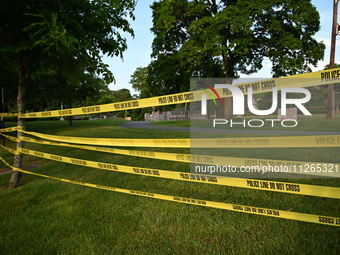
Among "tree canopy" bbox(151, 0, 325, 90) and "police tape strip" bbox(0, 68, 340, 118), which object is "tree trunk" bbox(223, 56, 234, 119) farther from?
"police tape strip" bbox(0, 68, 340, 118)

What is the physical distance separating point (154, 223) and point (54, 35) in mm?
3449

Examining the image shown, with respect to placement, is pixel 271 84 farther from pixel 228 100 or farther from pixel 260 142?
pixel 228 100

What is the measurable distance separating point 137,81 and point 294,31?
2002 inches

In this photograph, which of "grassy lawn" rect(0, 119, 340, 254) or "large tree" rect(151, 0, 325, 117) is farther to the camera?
"large tree" rect(151, 0, 325, 117)

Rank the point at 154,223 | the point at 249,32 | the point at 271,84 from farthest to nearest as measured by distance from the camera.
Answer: the point at 249,32, the point at 154,223, the point at 271,84

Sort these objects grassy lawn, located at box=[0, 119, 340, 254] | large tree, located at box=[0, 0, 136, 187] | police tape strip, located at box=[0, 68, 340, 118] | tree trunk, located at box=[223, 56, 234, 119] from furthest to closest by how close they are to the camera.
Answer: tree trunk, located at box=[223, 56, 234, 119], large tree, located at box=[0, 0, 136, 187], grassy lawn, located at box=[0, 119, 340, 254], police tape strip, located at box=[0, 68, 340, 118]

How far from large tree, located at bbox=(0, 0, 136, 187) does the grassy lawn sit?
2.25 meters

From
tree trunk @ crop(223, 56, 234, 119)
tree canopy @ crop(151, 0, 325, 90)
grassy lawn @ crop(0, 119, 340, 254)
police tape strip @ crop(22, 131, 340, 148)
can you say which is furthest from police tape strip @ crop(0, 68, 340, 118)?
tree trunk @ crop(223, 56, 234, 119)

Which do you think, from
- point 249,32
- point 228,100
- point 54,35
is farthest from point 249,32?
point 54,35

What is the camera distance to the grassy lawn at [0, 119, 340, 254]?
263 centimetres

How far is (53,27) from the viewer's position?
13.0 ft

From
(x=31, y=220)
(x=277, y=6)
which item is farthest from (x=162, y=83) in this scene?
(x=31, y=220)

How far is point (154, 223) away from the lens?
3172mm

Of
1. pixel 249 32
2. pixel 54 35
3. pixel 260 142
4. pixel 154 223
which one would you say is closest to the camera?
pixel 260 142
